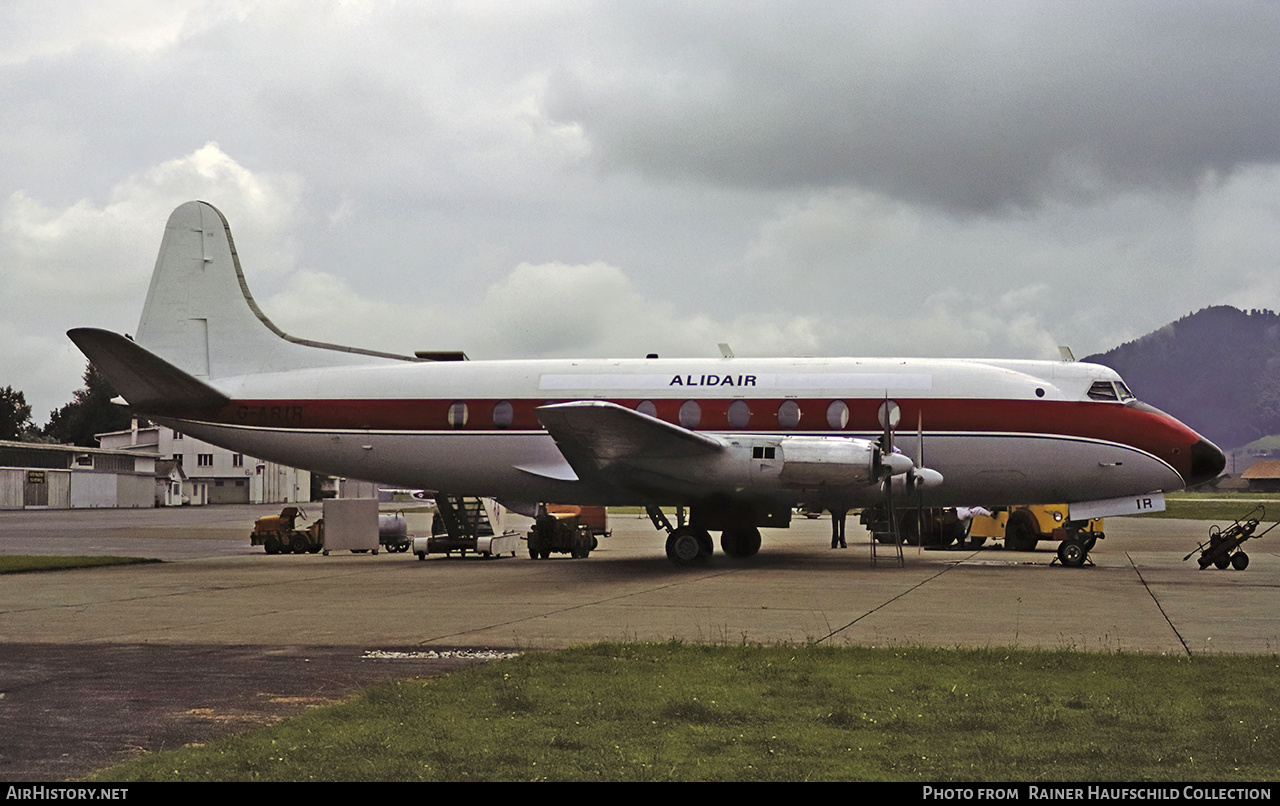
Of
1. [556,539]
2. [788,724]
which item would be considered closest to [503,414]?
[556,539]

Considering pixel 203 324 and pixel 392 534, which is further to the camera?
pixel 392 534

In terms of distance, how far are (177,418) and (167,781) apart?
74.8 feet

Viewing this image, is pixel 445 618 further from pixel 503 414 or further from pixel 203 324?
pixel 203 324

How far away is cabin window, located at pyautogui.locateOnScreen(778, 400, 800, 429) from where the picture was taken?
964 inches

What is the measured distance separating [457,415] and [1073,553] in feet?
46.4

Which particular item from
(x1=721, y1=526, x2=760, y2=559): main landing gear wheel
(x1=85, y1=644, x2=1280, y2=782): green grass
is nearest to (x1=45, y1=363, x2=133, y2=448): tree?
(x1=721, y1=526, x2=760, y2=559): main landing gear wheel

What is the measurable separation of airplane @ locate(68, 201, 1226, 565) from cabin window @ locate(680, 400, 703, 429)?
0.03 metres

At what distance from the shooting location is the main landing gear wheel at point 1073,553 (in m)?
24.3

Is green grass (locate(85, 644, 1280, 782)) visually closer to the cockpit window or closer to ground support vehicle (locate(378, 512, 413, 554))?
the cockpit window

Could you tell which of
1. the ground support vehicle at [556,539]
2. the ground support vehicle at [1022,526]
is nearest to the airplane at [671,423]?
the ground support vehicle at [556,539]

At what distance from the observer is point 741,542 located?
1038 inches
